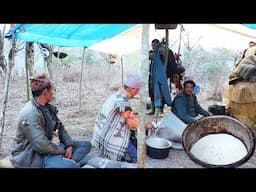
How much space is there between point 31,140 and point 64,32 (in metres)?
1.34

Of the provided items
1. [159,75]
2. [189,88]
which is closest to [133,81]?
[189,88]

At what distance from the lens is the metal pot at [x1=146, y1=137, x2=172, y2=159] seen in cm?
356

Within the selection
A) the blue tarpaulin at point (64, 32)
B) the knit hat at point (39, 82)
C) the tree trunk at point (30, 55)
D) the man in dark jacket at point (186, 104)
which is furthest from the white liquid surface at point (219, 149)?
the tree trunk at point (30, 55)

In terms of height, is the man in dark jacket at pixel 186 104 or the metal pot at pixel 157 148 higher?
the man in dark jacket at pixel 186 104

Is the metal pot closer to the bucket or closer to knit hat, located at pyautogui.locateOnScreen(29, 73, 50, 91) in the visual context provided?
the bucket

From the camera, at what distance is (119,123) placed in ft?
10.5

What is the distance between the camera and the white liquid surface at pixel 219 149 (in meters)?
3.09

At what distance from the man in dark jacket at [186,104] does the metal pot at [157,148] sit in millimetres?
446

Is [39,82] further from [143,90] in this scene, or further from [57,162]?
[143,90]

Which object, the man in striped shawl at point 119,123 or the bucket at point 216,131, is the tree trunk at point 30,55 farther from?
the bucket at point 216,131

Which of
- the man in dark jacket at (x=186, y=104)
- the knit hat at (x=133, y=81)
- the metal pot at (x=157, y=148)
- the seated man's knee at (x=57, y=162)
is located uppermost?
the knit hat at (x=133, y=81)

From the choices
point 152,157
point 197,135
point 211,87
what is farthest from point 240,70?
point 211,87
